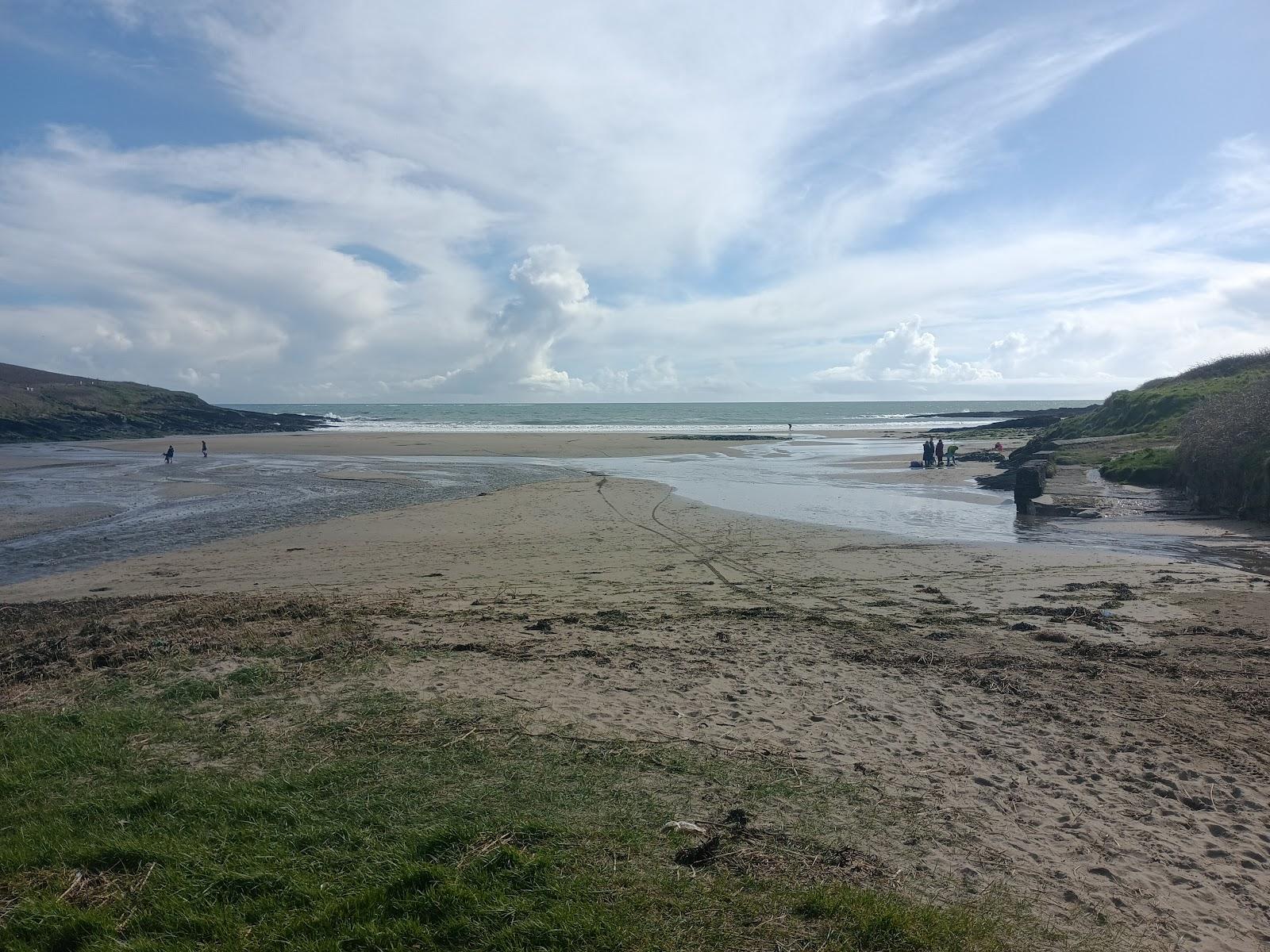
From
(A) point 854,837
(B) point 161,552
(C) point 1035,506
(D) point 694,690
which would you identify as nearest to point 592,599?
(D) point 694,690

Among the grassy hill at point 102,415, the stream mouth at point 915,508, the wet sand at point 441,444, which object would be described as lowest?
the stream mouth at point 915,508

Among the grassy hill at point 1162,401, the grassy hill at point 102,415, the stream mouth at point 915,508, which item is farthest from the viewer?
→ the grassy hill at point 102,415

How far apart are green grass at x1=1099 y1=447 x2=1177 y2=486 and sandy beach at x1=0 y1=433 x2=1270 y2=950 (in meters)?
10.7

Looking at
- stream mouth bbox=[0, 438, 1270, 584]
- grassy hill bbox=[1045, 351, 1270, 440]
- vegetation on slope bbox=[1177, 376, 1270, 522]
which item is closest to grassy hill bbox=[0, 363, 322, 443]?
stream mouth bbox=[0, 438, 1270, 584]

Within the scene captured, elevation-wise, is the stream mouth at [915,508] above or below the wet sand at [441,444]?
below

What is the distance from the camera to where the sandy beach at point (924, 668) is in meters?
4.57

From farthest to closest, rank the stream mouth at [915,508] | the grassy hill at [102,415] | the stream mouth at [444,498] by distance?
the grassy hill at [102,415]
the stream mouth at [444,498]
the stream mouth at [915,508]

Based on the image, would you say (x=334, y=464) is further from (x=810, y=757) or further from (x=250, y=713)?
(x=810, y=757)

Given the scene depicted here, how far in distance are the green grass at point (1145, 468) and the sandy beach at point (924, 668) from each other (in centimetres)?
1074

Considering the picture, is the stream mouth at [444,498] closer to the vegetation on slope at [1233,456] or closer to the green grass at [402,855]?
the vegetation on slope at [1233,456]


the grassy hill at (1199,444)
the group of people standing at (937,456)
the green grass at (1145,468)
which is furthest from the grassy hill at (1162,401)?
the group of people standing at (937,456)

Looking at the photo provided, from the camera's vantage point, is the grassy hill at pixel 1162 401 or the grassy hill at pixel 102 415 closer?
the grassy hill at pixel 1162 401

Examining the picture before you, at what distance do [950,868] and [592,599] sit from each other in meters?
7.59

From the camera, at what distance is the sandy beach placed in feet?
15.0
